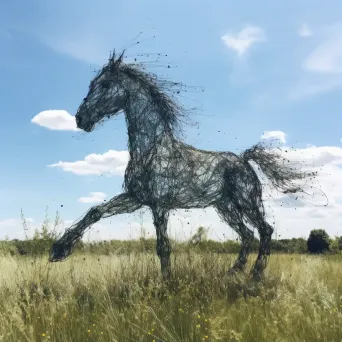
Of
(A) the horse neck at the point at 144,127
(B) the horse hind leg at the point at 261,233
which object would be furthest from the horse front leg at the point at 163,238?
(B) the horse hind leg at the point at 261,233

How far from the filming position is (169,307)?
16.5 feet

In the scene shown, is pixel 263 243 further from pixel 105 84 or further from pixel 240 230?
pixel 105 84

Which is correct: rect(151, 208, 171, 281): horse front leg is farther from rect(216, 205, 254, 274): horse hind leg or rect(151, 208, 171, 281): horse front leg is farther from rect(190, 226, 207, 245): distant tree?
rect(190, 226, 207, 245): distant tree

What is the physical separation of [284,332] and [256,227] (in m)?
3.22

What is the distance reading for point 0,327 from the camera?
4664mm

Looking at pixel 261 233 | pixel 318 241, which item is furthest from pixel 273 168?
pixel 318 241

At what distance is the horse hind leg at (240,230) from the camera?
6.94m

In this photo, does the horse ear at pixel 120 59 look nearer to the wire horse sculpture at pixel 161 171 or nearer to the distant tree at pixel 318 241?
the wire horse sculpture at pixel 161 171

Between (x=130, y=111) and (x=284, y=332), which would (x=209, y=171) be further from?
(x=284, y=332)

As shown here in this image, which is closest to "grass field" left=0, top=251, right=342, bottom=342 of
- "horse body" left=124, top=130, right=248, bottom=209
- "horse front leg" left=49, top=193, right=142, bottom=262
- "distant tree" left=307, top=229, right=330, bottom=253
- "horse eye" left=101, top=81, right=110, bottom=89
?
"horse front leg" left=49, top=193, right=142, bottom=262

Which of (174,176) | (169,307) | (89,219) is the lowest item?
(169,307)

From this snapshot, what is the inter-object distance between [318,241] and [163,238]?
15.7 meters

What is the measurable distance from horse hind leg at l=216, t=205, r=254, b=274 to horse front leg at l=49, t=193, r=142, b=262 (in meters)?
1.43

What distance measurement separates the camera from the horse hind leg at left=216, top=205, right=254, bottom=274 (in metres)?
6.94
